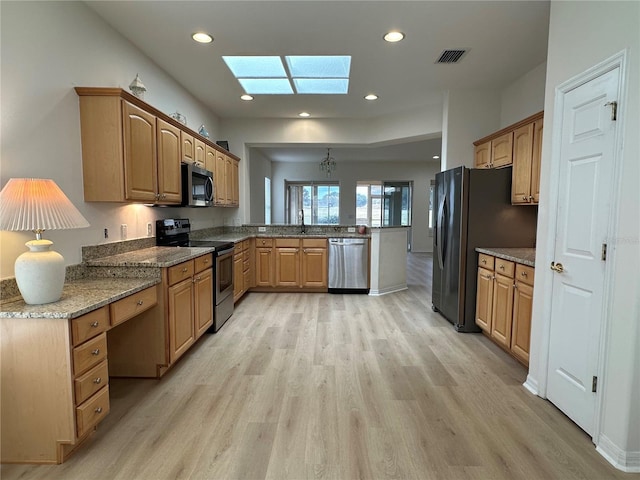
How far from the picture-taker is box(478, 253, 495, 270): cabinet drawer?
330cm

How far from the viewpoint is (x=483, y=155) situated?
13.6 ft

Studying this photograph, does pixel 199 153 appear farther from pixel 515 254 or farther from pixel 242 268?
pixel 515 254

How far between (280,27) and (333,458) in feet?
10.2

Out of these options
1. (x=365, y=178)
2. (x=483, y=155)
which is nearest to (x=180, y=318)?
(x=483, y=155)

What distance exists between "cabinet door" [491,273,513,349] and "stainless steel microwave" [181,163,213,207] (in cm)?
310

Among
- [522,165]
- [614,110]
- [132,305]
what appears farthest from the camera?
[522,165]

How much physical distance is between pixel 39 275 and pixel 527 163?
3.80 meters

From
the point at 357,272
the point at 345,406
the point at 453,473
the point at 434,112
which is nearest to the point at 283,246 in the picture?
the point at 357,272

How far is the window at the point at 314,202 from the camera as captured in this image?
34.3 feet

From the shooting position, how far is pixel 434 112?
4910 mm

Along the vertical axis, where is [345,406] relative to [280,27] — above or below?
below

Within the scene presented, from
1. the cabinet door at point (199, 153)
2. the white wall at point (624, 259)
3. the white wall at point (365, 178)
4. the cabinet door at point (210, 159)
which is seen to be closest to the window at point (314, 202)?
the white wall at point (365, 178)

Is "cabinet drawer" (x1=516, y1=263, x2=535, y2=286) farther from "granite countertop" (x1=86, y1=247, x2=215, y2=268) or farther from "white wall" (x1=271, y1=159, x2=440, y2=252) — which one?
"white wall" (x1=271, y1=159, x2=440, y2=252)

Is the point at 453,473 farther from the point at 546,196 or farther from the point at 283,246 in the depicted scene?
the point at 283,246
